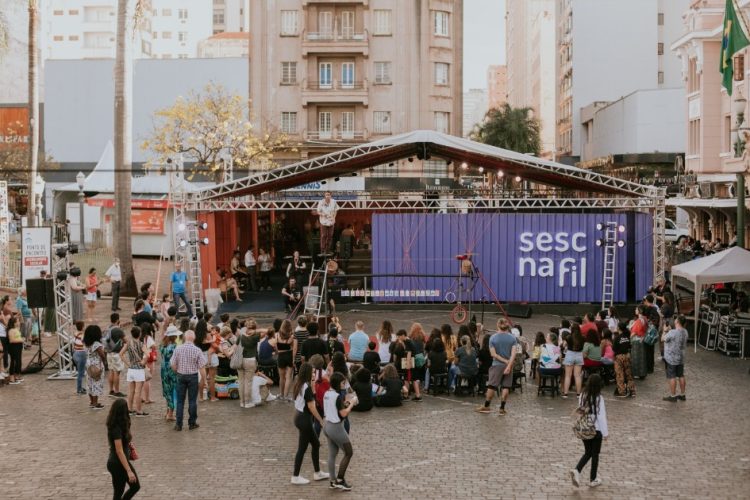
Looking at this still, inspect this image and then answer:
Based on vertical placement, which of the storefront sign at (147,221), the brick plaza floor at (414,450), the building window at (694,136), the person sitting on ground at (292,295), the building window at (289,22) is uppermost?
the building window at (289,22)

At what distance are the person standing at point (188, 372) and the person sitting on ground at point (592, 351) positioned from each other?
7271mm

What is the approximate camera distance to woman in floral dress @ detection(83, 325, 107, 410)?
16.5 metres

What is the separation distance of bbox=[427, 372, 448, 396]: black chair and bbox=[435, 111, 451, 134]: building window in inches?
1811

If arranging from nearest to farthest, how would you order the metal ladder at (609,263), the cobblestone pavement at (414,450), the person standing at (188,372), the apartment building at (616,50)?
1. the cobblestone pavement at (414,450)
2. the person standing at (188,372)
3. the metal ladder at (609,263)
4. the apartment building at (616,50)

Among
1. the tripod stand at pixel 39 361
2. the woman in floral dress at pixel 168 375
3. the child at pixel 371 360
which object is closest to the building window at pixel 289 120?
the tripod stand at pixel 39 361

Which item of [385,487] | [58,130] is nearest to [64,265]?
[385,487]

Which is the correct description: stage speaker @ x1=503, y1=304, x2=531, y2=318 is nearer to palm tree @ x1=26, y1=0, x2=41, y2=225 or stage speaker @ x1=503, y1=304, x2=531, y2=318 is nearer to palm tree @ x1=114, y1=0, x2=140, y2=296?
palm tree @ x1=114, y1=0, x2=140, y2=296

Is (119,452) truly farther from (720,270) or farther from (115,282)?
(115,282)

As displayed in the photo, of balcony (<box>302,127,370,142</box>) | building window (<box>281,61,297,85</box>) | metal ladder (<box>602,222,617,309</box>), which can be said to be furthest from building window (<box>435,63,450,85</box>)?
metal ladder (<box>602,222,617,309</box>)

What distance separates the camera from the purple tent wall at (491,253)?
30484 millimetres

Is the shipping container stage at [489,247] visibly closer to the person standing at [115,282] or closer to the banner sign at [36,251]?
the person standing at [115,282]

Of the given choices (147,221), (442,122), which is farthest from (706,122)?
(147,221)

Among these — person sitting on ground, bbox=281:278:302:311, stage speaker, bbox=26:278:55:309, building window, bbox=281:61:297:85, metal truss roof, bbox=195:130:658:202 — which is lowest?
person sitting on ground, bbox=281:278:302:311

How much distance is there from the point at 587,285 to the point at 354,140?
1301 inches
